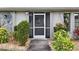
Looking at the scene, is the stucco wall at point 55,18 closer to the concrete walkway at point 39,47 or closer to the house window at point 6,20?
the house window at point 6,20

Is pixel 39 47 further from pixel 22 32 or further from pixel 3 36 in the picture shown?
pixel 3 36

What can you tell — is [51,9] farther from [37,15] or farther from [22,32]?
→ [22,32]

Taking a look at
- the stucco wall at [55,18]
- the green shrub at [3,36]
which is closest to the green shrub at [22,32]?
the green shrub at [3,36]

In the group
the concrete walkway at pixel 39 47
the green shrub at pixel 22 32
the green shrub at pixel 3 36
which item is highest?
the green shrub at pixel 22 32

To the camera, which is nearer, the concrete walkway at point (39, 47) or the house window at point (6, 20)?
the concrete walkway at point (39, 47)

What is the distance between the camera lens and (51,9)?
92.1 feet

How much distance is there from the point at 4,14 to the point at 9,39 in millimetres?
6047

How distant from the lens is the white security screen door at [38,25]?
94.8ft

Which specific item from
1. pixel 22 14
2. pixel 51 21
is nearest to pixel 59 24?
pixel 51 21

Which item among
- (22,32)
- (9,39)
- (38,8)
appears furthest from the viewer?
(38,8)

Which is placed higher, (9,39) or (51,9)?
(51,9)

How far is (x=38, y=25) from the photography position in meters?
29.0

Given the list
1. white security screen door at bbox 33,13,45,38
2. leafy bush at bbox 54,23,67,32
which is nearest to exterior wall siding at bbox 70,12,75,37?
leafy bush at bbox 54,23,67,32

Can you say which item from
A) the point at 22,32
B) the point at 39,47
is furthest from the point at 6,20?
the point at 39,47
